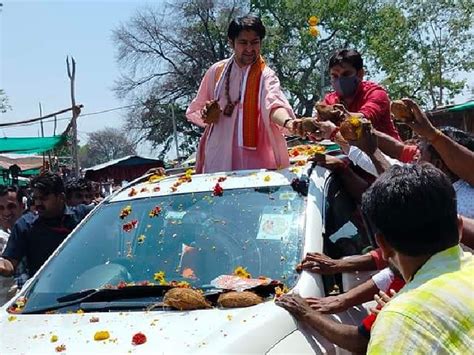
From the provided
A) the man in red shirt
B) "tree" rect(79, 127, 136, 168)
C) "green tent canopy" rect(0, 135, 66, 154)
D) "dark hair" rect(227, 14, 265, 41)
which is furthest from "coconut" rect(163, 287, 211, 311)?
"tree" rect(79, 127, 136, 168)

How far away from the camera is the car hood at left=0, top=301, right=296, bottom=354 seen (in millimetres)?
2598

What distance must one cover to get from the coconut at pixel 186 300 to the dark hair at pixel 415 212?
1.21 m

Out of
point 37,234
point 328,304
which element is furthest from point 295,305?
point 37,234

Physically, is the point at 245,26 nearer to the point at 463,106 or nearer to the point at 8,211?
the point at 8,211

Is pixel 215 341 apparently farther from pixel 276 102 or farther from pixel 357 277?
pixel 276 102

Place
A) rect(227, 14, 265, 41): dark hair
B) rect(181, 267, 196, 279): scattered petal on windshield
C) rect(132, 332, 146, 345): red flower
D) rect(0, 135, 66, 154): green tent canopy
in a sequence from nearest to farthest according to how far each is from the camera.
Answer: rect(132, 332, 146, 345): red flower, rect(181, 267, 196, 279): scattered petal on windshield, rect(227, 14, 265, 41): dark hair, rect(0, 135, 66, 154): green tent canopy

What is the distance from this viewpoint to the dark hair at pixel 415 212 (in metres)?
1.88

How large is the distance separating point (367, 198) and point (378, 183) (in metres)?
0.06

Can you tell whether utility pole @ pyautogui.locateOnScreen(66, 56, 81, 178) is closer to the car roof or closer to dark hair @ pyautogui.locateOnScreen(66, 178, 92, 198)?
dark hair @ pyautogui.locateOnScreen(66, 178, 92, 198)

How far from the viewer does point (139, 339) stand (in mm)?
2734

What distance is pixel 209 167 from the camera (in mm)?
4855

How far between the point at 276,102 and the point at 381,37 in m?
28.4

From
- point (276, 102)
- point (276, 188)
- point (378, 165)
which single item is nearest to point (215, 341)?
point (276, 188)

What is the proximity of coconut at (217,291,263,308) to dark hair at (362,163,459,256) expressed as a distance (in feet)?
3.49
